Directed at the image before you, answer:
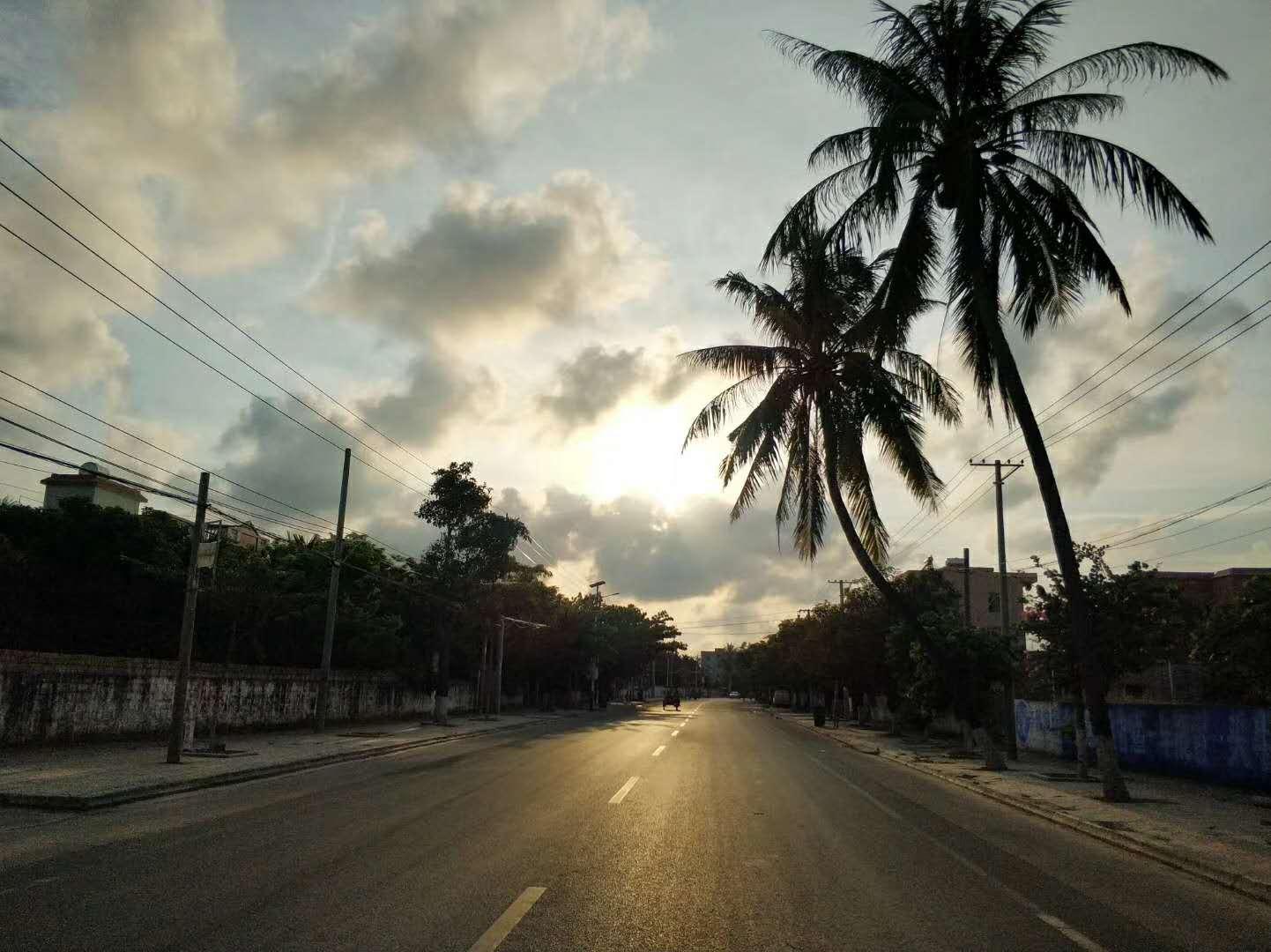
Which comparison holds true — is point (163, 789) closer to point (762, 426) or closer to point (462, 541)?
point (762, 426)

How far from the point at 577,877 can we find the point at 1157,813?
37.9 feet

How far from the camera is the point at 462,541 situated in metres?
43.1

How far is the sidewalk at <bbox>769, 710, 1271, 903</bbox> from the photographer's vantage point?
996cm

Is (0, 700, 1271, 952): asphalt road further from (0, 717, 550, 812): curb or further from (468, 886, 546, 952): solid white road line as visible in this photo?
(0, 717, 550, 812): curb

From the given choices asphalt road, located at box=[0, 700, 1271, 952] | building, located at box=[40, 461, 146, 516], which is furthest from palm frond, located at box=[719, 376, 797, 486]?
building, located at box=[40, 461, 146, 516]

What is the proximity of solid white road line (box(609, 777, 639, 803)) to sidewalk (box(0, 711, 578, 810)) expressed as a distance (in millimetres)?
7037

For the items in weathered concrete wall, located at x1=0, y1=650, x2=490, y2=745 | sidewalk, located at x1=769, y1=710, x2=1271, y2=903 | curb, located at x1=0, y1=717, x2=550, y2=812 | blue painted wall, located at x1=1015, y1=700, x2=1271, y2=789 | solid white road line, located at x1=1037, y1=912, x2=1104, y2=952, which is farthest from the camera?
blue painted wall, located at x1=1015, y1=700, x2=1271, y2=789

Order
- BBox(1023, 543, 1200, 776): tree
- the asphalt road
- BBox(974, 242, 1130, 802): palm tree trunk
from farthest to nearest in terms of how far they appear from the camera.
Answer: BBox(1023, 543, 1200, 776): tree
BBox(974, 242, 1130, 802): palm tree trunk
the asphalt road

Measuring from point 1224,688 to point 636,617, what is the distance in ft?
233

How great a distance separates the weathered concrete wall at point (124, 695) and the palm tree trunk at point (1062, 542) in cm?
1903

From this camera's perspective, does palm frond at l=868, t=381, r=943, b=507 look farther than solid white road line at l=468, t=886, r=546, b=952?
Yes

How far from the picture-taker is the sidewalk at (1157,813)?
9.96m

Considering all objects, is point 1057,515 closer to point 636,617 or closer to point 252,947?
point 252,947

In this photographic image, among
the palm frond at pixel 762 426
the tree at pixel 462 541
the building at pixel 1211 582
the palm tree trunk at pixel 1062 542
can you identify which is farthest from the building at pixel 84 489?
the building at pixel 1211 582
